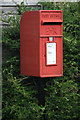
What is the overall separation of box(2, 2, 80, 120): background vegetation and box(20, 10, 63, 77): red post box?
45 centimetres

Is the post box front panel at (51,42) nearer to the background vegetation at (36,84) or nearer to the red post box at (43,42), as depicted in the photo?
the red post box at (43,42)

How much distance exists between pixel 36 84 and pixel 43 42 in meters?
1.12

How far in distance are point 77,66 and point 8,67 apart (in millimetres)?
1330

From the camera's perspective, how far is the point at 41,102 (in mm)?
5172

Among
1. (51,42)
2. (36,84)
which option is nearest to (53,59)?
(51,42)

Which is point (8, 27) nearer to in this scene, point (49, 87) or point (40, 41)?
point (40, 41)

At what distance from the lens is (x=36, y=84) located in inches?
217

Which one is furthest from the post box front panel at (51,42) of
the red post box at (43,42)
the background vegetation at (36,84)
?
the background vegetation at (36,84)

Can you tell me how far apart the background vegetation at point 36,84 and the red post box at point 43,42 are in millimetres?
454

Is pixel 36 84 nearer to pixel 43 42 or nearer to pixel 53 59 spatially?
pixel 53 59

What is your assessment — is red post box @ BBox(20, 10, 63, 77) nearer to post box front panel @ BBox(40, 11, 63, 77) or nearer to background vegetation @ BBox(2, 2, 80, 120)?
post box front panel @ BBox(40, 11, 63, 77)

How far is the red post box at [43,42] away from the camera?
15.3 feet

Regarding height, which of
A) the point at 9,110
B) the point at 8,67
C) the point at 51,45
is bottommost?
the point at 9,110

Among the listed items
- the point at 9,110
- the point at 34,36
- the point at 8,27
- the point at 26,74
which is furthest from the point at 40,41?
the point at 9,110
